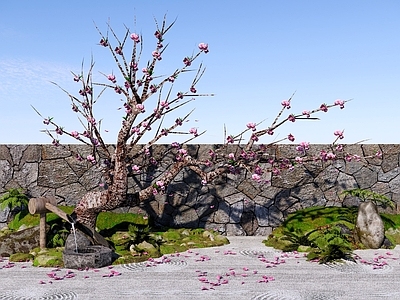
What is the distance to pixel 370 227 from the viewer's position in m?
9.03

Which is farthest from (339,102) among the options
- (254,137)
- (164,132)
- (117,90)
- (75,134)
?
(75,134)

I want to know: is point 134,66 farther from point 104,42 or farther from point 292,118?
point 292,118

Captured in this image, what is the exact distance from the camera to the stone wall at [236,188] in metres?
10.8

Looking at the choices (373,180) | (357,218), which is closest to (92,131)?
(357,218)

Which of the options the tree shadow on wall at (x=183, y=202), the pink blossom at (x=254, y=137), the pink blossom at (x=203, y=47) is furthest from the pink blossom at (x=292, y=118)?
the tree shadow on wall at (x=183, y=202)

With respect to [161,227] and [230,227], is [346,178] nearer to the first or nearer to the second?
[230,227]

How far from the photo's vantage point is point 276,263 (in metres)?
7.74

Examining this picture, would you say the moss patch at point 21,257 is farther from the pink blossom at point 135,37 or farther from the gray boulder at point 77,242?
the pink blossom at point 135,37

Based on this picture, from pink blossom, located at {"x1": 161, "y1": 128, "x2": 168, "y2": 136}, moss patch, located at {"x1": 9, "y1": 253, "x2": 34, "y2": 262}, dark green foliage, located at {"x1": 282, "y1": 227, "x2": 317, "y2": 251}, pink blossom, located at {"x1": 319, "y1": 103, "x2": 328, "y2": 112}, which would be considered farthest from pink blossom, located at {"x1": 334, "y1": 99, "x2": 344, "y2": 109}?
moss patch, located at {"x1": 9, "y1": 253, "x2": 34, "y2": 262}

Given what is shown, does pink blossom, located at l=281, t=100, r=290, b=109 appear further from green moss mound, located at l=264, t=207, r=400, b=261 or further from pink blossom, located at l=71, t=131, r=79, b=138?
pink blossom, located at l=71, t=131, r=79, b=138

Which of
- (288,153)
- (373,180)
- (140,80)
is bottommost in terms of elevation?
(373,180)

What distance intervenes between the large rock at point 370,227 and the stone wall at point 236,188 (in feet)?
5.98

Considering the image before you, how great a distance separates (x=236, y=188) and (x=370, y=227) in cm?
303

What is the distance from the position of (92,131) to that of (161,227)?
266 cm
